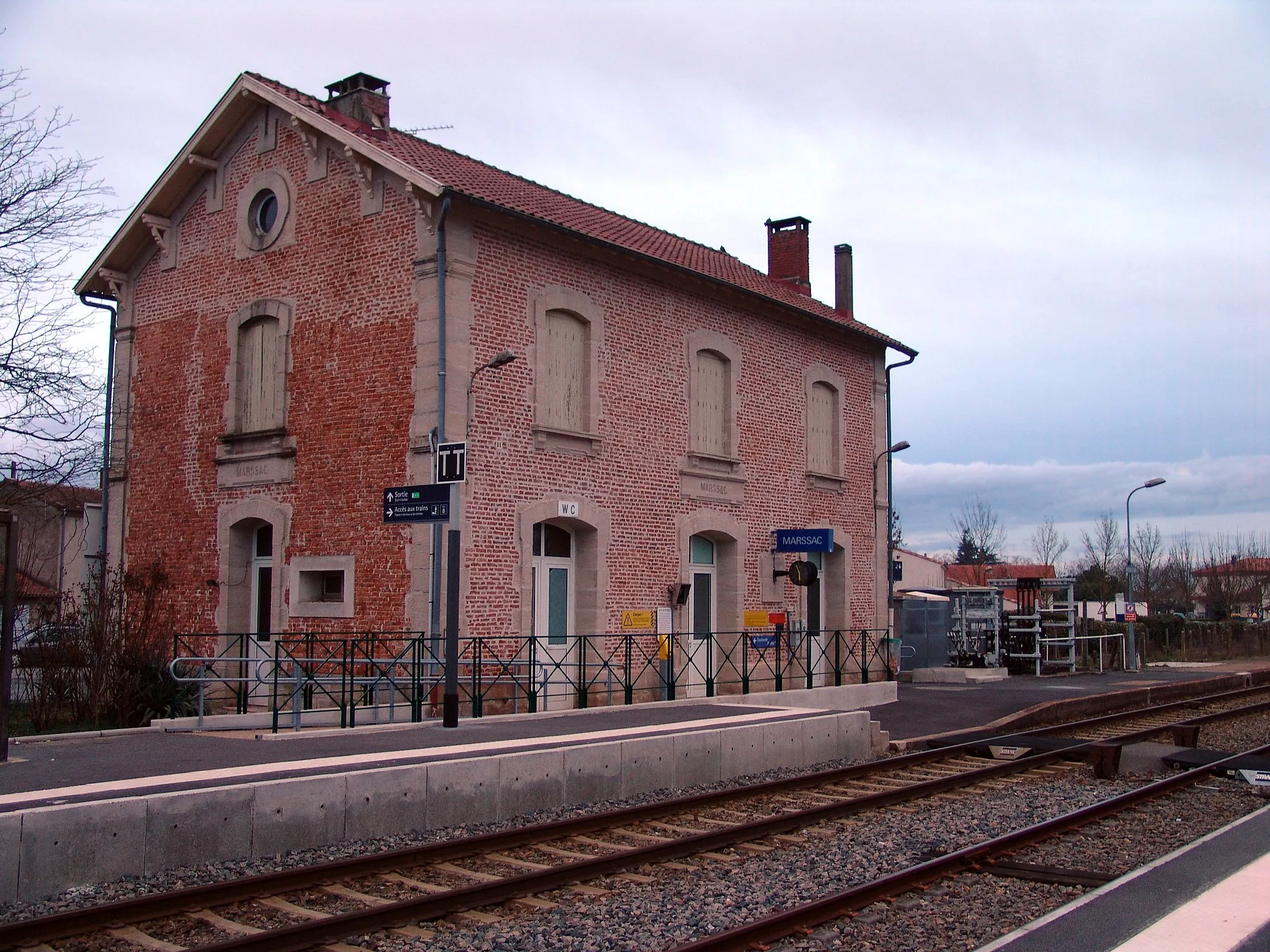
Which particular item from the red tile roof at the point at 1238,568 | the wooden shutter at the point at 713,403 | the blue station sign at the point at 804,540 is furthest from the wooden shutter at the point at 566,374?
the red tile roof at the point at 1238,568

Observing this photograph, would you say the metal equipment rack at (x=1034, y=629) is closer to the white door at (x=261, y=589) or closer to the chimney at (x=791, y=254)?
the chimney at (x=791, y=254)

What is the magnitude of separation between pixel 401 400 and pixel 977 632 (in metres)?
19.1

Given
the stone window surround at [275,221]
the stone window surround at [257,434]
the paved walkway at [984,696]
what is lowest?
the paved walkway at [984,696]

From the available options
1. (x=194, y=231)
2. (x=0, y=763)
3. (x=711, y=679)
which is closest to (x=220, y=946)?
(x=0, y=763)

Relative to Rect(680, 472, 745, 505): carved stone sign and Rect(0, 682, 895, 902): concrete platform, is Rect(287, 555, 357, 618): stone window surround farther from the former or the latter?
Rect(680, 472, 745, 505): carved stone sign

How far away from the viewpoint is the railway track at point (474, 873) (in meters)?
6.12

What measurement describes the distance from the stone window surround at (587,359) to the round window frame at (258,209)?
164 inches

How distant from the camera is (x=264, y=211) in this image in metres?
18.5

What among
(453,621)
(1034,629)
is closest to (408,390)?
(453,621)

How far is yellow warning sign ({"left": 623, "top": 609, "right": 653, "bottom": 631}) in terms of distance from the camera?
17969 millimetres

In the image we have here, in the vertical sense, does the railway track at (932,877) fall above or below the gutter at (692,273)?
below

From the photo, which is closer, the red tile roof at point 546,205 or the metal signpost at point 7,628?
the metal signpost at point 7,628

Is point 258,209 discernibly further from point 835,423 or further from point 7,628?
point 835,423

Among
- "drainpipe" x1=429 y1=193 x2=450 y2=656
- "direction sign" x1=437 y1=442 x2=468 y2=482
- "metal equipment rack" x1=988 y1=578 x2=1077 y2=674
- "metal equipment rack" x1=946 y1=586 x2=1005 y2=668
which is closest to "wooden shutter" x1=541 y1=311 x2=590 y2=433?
"drainpipe" x1=429 y1=193 x2=450 y2=656
